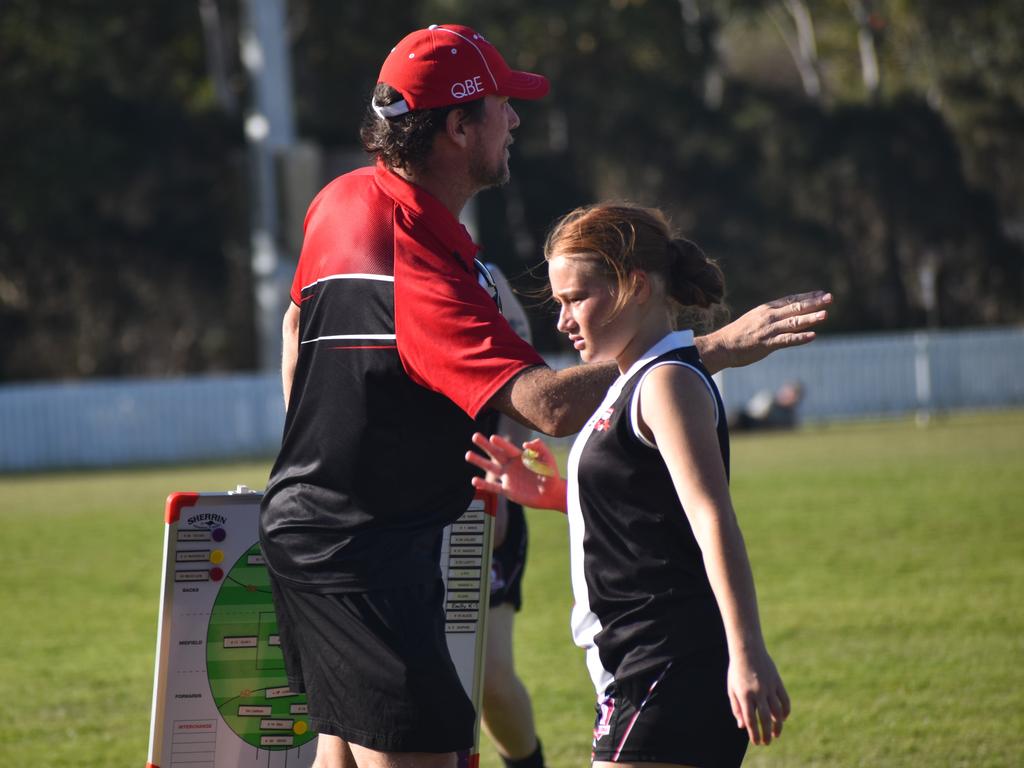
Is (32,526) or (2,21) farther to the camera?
(2,21)

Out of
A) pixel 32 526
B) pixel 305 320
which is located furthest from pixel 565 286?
pixel 32 526

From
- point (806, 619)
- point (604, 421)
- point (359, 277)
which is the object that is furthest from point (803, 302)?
point (806, 619)

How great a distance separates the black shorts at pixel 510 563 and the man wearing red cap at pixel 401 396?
1.87m

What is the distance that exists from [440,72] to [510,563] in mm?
2392

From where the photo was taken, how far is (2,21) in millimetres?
33719

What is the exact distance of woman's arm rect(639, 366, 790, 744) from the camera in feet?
9.07

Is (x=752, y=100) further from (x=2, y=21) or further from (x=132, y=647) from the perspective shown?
(x=132, y=647)

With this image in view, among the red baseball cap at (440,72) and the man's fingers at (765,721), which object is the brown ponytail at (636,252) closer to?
the red baseball cap at (440,72)

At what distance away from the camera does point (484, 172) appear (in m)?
3.26

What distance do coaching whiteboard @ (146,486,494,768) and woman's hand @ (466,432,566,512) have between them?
599 millimetres

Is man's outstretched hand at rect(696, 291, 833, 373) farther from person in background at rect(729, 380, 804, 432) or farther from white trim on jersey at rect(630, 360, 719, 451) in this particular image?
person in background at rect(729, 380, 804, 432)

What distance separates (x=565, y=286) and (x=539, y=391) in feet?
1.03

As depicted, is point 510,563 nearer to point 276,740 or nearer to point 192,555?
point 276,740

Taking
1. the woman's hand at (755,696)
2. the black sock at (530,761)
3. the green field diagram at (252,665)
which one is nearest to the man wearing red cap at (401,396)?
the woman's hand at (755,696)
